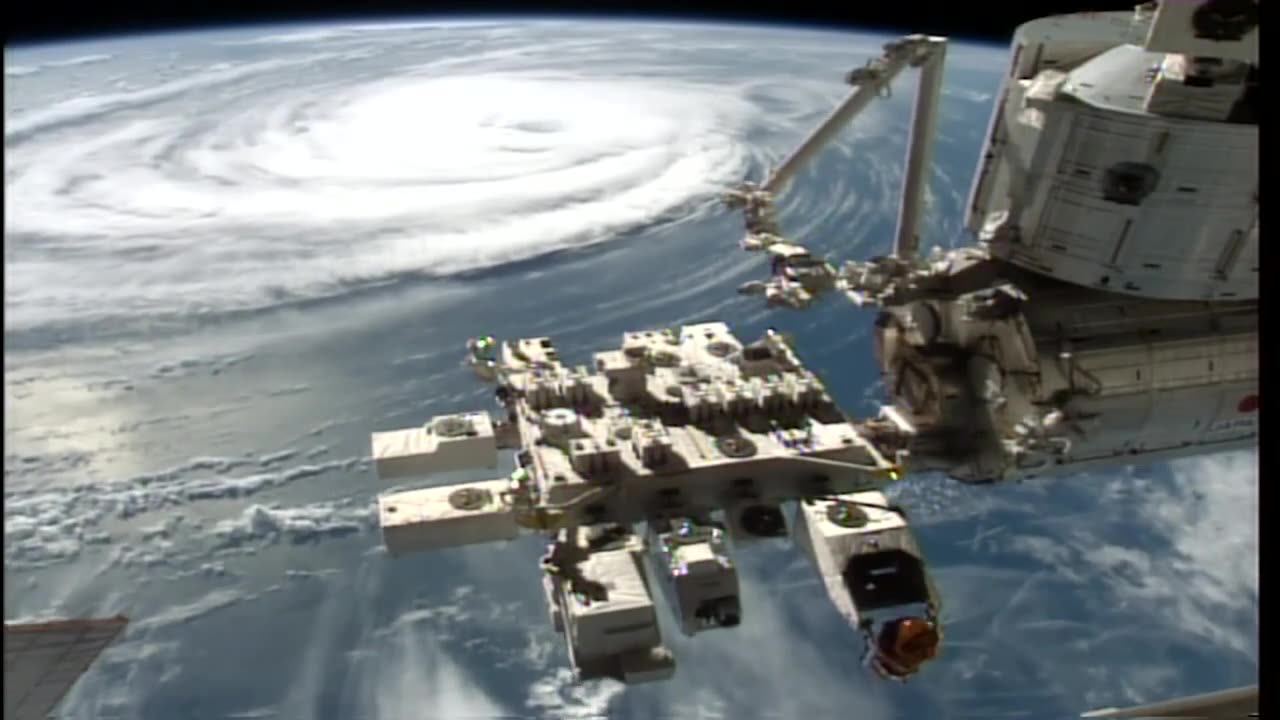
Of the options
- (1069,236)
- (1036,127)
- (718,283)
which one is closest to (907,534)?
(1069,236)

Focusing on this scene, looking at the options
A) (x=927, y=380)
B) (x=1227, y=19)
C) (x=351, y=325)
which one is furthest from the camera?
(x=351, y=325)

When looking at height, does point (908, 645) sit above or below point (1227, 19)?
below

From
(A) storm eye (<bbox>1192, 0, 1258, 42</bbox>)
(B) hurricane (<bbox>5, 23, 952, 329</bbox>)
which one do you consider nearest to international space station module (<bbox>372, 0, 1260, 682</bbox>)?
(A) storm eye (<bbox>1192, 0, 1258, 42</bbox>)

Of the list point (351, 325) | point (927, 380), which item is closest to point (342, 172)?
point (351, 325)

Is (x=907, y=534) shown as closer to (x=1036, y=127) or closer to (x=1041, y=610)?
(x=1036, y=127)

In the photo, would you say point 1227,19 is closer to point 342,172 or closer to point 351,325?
point 351,325

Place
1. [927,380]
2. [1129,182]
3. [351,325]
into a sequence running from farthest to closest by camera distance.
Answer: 1. [351,325]
2. [927,380]
3. [1129,182]

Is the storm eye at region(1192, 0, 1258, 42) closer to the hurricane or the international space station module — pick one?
the international space station module
